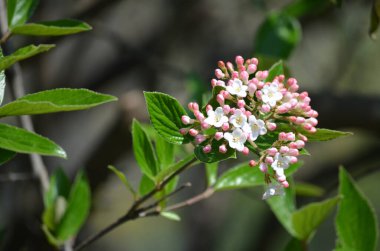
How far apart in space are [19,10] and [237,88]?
0.47 metres

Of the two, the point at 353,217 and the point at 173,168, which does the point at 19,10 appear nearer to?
the point at 173,168

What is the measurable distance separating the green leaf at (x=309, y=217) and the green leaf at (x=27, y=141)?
0.47 metres

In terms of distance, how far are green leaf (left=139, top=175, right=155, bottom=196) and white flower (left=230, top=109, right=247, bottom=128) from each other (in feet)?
1.09

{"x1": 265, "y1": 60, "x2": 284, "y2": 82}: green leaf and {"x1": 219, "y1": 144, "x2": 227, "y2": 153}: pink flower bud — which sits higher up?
{"x1": 265, "y1": 60, "x2": 284, "y2": 82}: green leaf

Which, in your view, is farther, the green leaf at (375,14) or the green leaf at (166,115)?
the green leaf at (375,14)

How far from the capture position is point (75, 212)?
1299 mm

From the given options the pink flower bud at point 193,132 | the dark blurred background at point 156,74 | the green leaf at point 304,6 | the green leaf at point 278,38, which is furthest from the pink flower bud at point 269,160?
the dark blurred background at point 156,74

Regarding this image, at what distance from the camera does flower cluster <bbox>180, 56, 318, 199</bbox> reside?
83cm

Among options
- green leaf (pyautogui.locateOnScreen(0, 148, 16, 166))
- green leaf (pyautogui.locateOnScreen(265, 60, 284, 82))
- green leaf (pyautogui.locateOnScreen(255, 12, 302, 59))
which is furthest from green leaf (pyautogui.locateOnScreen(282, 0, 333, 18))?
green leaf (pyautogui.locateOnScreen(0, 148, 16, 166))

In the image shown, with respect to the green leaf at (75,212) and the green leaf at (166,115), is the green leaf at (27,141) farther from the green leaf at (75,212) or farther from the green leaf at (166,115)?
the green leaf at (75,212)

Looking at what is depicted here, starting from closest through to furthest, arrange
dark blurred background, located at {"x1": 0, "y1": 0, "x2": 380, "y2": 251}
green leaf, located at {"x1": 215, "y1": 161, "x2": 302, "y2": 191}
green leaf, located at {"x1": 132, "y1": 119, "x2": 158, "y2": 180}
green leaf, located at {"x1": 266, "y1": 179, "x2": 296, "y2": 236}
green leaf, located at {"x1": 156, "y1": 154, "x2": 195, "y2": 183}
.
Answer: green leaf, located at {"x1": 156, "y1": 154, "x2": 195, "y2": 183}
green leaf, located at {"x1": 132, "y1": 119, "x2": 158, "y2": 180}
green leaf, located at {"x1": 215, "y1": 161, "x2": 302, "y2": 191}
green leaf, located at {"x1": 266, "y1": 179, "x2": 296, "y2": 236}
dark blurred background, located at {"x1": 0, "y1": 0, "x2": 380, "y2": 251}

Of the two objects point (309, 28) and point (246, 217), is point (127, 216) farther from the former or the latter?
point (246, 217)

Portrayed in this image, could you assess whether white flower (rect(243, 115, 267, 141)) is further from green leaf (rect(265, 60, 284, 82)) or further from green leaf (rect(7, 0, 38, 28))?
green leaf (rect(7, 0, 38, 28))

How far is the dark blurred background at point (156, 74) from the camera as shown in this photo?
2.18 m
